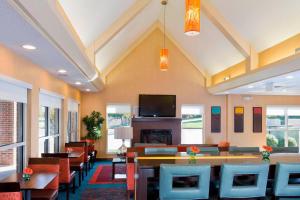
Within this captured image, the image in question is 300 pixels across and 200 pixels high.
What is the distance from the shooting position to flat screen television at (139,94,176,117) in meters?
9.62

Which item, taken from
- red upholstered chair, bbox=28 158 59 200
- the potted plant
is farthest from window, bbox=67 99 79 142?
red upholstered chair, bbox=28 158 59 200

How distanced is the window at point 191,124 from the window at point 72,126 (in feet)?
12.6

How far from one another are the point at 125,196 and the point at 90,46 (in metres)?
3.21

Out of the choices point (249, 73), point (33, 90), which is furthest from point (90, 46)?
point (249, 73)

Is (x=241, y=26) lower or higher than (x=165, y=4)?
lower

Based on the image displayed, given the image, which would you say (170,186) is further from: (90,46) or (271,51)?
(271,51)

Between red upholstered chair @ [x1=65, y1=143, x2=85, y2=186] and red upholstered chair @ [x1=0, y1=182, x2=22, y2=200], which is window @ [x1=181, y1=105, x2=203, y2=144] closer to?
red upholstered chair @ [x1=65, y1=143, x2=85, y2=186]

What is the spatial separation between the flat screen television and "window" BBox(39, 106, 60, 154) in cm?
347

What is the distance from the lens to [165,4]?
777cm

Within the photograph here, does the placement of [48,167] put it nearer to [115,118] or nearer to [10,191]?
[10,191]

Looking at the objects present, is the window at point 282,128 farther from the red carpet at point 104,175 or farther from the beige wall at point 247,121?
the red carpet at point 104,175

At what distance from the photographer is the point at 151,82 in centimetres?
993

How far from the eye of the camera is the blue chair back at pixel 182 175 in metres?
2.58

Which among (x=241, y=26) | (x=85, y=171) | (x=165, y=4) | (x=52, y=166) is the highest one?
(x=165, y=4)
